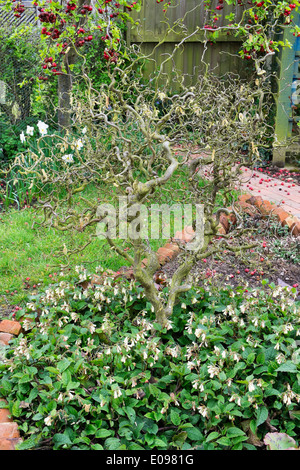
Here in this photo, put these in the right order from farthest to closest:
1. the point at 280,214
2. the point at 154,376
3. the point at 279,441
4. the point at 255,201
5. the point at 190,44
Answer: the point at 190,44 → the point at 255,201 → the point at 280,214 → the point at 154,376 → the point at 279,441

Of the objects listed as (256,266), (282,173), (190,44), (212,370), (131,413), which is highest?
(190,44)

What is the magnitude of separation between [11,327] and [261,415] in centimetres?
137

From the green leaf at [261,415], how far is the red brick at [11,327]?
4.32ft

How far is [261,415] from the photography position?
194 centimetres

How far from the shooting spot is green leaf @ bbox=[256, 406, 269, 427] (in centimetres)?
192

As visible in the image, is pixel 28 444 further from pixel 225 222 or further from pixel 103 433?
pixel 225 222

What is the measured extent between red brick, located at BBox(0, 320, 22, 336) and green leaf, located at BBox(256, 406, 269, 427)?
51.8 inches

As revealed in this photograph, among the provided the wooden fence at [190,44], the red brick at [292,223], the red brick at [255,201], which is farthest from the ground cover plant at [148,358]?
the wooden fence at [190,44]

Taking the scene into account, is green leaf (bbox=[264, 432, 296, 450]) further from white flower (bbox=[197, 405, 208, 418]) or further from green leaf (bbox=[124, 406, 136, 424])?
green leaf (bbox=[124, 406, 136, 424])

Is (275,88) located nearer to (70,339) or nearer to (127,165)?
(127,165)

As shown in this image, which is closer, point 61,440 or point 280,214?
point 61,440

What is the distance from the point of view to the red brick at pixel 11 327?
2.56 metres

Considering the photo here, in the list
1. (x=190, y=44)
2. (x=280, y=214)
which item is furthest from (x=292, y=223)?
(x=190, y=44)

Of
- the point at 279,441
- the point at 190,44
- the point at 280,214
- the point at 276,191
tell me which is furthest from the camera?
the point at 190,44
